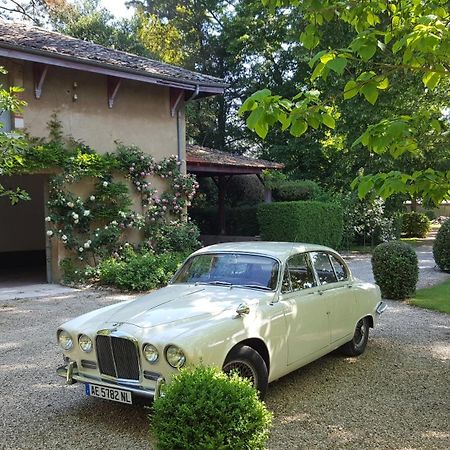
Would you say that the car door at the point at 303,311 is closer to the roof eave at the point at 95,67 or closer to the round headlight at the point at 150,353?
the round headlight at the point at 150,353

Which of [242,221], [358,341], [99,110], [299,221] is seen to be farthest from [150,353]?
[242,221]

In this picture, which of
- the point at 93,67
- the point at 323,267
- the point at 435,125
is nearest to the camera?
the point at 435,125

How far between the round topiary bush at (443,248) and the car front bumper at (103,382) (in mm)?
12535

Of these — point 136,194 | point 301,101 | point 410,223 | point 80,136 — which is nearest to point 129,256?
point 136,194

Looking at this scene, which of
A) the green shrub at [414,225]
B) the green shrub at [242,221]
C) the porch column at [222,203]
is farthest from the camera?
the green shrub at [414,225]

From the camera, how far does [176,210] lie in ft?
48.4

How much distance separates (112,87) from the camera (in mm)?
13547

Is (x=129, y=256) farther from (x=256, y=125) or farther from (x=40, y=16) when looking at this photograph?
(x=40, y=16)

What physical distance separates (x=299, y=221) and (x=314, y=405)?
12.9 m

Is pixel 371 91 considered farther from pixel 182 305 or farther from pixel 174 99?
pixel 174 99

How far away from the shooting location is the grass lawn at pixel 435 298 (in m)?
9.77

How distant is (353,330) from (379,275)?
190 inches

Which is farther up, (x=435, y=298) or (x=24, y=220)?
(x=24, y=220)

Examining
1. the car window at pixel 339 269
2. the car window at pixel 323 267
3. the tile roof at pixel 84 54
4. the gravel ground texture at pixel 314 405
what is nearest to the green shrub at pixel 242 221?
the tile roof at pixel 84 54
